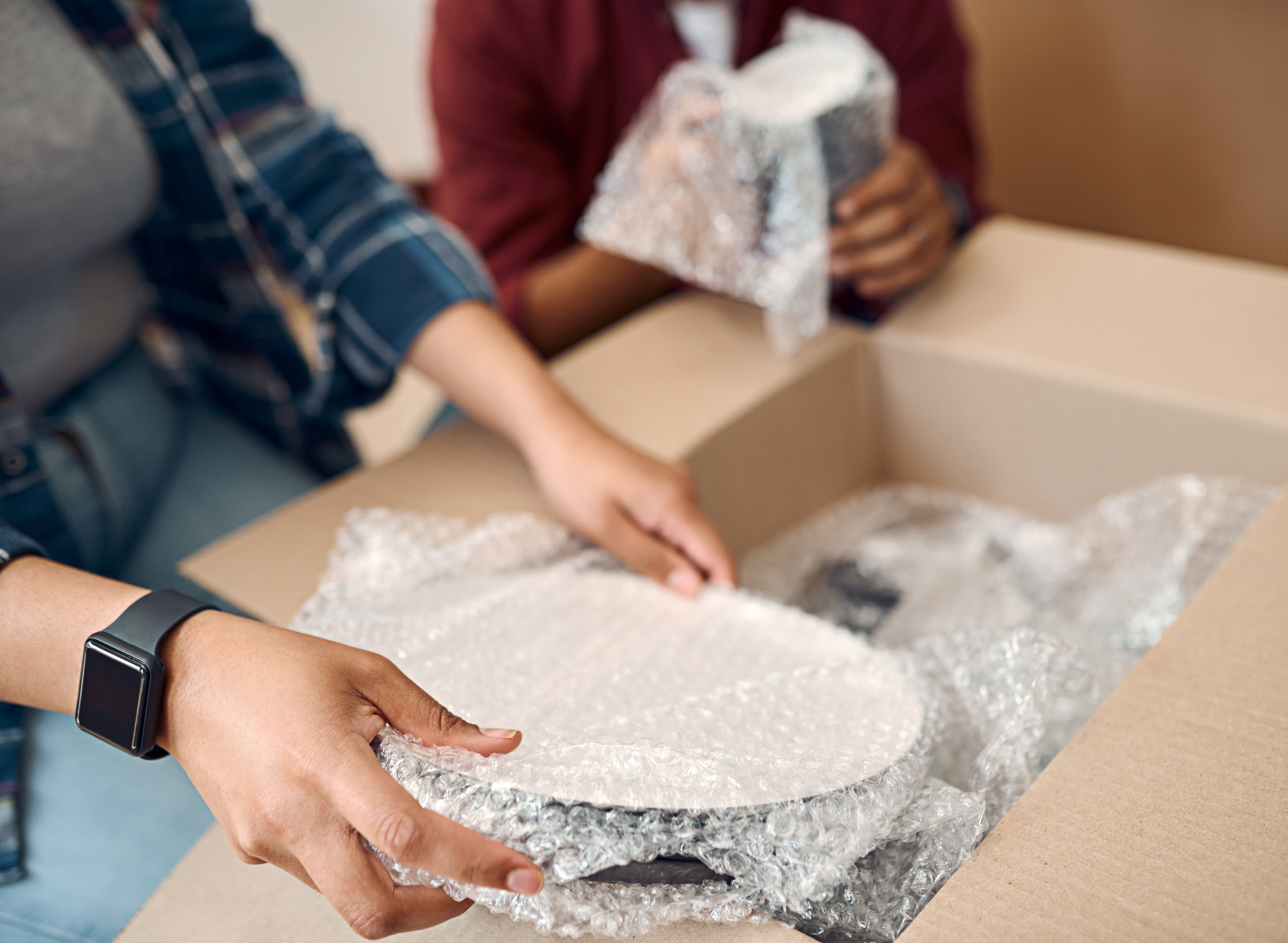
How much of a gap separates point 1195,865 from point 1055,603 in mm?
258

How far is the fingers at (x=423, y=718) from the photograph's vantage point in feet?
1.03

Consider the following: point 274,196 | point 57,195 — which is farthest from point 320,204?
point 57,195

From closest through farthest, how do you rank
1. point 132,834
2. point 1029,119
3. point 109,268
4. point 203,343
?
point 132,834
point 109,268
point 203,343
point 1029,119

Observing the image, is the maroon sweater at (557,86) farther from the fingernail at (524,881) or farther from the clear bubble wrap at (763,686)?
the fingernail at (524,881)

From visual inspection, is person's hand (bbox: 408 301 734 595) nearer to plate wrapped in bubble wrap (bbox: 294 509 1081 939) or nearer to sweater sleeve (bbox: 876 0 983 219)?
plate wrapped in bubble wrap (bbox: 294 509 1081 939)

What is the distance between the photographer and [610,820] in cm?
30

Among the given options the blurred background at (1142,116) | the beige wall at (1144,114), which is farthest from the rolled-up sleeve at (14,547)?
the beige wall at (1144,114)

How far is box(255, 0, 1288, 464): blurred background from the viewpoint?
941mm

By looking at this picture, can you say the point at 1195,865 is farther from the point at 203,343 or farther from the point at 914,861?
the point at 203,343

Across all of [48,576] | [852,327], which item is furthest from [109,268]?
[852,327]

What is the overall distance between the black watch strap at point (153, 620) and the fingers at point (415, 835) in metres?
0.10

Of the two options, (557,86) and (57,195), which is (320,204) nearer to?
(57,195)

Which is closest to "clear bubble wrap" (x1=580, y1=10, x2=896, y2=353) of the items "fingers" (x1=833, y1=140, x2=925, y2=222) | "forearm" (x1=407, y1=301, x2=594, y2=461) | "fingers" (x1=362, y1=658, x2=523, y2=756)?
"fingers" (x1=833, y1=140, x2=925, y2=222)

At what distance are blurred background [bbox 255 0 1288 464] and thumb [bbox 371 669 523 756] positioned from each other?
633mm
